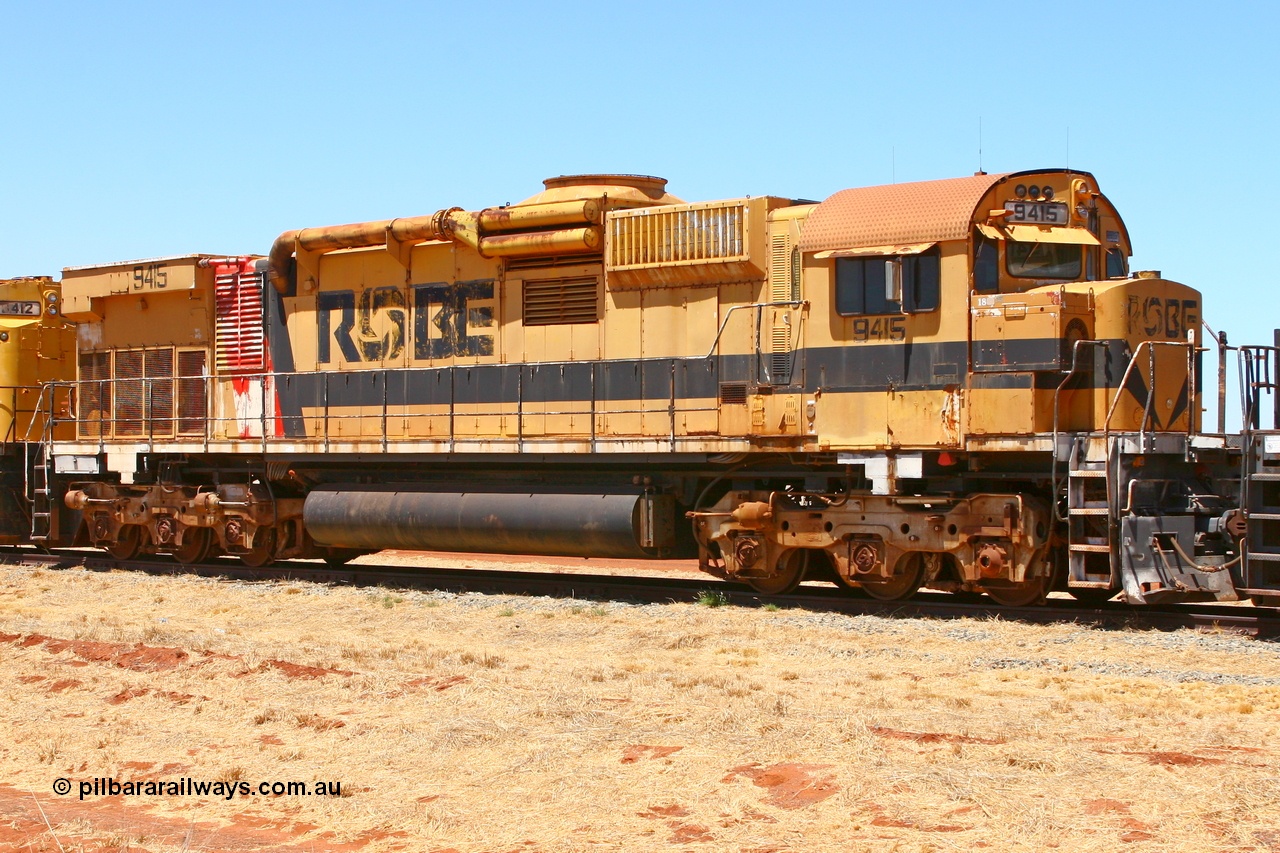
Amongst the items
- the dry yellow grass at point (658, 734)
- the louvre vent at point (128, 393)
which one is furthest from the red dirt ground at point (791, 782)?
the louvre vent at point (128, 393)

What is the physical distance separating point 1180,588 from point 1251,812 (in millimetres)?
5980

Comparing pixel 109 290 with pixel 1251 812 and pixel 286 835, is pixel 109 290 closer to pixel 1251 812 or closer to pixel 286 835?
pixel 286 835

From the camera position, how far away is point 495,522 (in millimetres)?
16797

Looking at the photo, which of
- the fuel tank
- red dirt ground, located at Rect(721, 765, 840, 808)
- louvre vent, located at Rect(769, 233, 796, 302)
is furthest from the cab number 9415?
red dirt ground, located at Rect(721, 765, 840, 808)

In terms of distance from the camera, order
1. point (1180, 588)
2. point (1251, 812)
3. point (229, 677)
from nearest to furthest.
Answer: point (1251, 812) < point (229, 677) < point (1180, 588)

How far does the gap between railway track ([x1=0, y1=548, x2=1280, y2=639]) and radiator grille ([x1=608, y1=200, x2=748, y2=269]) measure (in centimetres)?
375

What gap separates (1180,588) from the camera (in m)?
12.5

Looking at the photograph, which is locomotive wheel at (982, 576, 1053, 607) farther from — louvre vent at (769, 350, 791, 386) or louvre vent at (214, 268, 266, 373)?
louvre vent at (214, 268, 266, 373)

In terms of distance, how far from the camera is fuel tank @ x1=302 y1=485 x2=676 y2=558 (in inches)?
624

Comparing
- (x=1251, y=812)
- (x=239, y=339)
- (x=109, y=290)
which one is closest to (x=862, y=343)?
(x=1251, y=812)

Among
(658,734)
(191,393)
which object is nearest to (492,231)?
(191,393)

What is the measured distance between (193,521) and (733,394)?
8.45m

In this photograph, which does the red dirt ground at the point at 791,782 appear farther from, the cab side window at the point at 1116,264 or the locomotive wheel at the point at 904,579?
the cab side window at the point at 1116,264

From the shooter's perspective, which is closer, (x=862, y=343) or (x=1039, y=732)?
(x=1039, y=732)
